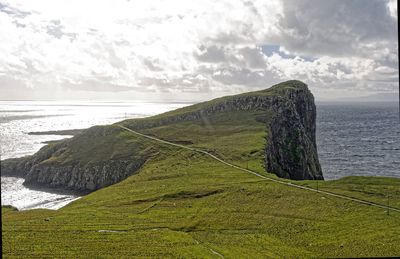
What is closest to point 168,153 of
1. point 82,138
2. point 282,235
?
point 82,138

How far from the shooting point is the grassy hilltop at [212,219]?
5616cm

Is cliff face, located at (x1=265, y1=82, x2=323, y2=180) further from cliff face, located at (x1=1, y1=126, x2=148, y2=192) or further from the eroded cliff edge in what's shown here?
cliff face, located at (x1=1, y1=126, x2=148, y2=192)

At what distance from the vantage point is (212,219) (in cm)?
7450

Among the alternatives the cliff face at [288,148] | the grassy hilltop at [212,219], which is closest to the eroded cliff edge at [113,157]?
the cliff face at [288,148]

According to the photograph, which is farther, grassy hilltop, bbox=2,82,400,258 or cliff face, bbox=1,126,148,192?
cliff face, bbox=1,126,148,192

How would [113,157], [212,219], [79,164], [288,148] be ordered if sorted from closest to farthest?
[212,219] → [113,157] → [79,164] → [288,148]

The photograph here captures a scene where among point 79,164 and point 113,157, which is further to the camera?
point 79,164

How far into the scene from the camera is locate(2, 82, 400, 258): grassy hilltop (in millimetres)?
56156

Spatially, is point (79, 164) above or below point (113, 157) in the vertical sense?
below

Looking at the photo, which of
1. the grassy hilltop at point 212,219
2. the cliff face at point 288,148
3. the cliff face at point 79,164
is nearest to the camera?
the grassy hilltop at point 212,219

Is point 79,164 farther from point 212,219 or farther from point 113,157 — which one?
point 212,219

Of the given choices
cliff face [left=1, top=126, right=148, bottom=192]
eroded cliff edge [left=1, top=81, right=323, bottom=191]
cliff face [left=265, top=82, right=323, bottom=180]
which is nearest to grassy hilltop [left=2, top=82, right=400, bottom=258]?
cliff face [left=265, top=82, right=323, bottom=180]

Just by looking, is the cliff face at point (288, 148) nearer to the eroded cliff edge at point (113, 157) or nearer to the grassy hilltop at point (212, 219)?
the eroded cliff edge at point (113, 157)

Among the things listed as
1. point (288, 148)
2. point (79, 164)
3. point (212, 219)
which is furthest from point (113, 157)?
point (212, 219)
